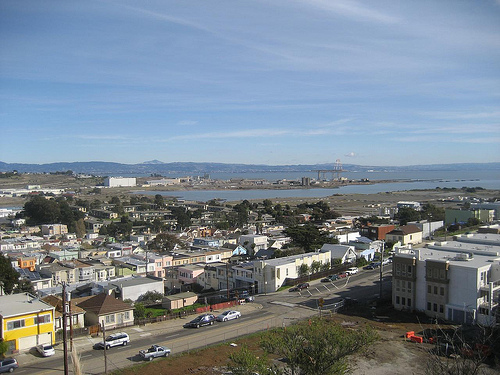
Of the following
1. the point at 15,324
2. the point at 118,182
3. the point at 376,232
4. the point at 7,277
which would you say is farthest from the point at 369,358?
the point at 118,182

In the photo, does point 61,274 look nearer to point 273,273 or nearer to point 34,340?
point 34,340

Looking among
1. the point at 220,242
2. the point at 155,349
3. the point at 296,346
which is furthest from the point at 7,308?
the point at 220,242

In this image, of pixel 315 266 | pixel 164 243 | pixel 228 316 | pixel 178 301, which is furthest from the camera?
pixel 164 243

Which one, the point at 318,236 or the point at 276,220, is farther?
the point at 276,220

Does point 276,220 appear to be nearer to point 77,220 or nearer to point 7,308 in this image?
point 77,220

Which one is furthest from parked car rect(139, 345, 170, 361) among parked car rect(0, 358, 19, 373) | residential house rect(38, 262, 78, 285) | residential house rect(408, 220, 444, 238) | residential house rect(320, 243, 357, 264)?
residential house rect(408, 220, 444, 238)

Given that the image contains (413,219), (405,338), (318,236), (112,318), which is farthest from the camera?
(413,219)

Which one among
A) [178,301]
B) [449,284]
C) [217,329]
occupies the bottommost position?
[178,301]
